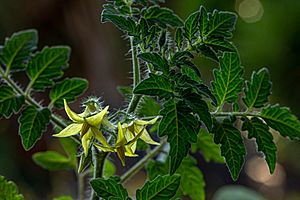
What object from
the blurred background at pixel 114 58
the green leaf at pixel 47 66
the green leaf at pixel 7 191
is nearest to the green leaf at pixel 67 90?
the green leaf at pixel 47 66

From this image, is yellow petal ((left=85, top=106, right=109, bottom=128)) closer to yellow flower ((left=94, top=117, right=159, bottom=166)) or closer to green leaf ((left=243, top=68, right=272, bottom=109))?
yellow flower ((left=94, top=117, right=159, bottom=166))

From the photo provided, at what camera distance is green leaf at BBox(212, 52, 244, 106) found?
1.75ft

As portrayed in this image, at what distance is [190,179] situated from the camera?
2.13ft

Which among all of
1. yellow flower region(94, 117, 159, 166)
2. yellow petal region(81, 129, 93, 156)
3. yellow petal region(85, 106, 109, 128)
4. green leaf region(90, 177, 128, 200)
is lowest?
green leaf region(90, 177, 128, 200)

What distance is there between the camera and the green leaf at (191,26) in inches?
18.7

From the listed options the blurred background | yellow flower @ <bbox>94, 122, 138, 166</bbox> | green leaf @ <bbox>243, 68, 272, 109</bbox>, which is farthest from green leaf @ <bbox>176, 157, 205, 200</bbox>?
the blurred background

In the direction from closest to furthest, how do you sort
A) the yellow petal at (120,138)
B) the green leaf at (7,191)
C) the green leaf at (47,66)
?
A: 1. the yellow petal at (120,138)
2. the green leaf at (7,191)
3. the green leaf at (47,66)

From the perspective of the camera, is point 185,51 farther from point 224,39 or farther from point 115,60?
point 115,60

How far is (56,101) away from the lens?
2.03 ft

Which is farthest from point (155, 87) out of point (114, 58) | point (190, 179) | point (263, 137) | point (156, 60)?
point (114, 58)

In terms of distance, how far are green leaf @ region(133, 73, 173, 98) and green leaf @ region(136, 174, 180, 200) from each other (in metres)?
0.07

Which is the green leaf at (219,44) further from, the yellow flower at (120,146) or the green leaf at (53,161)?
the green leaf at (53,161)

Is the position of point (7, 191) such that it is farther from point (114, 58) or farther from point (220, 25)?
point (114, 58)

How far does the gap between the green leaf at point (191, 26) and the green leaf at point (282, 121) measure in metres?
0.12
